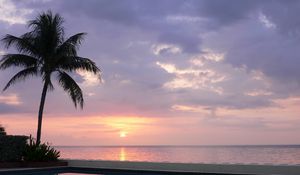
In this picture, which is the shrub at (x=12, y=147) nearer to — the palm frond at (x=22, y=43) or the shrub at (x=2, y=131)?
the shrub at (x=2, y=131)

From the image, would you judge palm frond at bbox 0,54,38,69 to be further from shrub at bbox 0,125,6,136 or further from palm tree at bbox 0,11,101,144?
Result: shrub at bbox 0,125,6,136

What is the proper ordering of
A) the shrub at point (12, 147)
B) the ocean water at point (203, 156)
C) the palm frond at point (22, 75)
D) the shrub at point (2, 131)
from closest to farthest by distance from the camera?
the shrub at point (12, 147), the shrub at point (2, 131), the palm frond at point (22, 75), the ocean water at point (203, 156)

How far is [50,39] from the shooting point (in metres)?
22.4

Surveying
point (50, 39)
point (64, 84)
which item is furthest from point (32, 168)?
point (50, 39)

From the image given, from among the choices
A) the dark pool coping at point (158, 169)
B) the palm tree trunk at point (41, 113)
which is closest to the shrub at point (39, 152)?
the palm tree trunk at point (41, 113)

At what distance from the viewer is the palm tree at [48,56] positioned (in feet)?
73.0

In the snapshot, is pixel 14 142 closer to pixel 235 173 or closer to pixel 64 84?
pixel 64 84

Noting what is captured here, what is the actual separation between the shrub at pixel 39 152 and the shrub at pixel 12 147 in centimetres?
27

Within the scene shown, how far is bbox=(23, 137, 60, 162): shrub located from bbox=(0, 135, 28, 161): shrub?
27 cm

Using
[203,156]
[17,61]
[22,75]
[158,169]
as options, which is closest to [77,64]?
[22,75]

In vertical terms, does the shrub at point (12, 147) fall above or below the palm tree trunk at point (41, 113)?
below

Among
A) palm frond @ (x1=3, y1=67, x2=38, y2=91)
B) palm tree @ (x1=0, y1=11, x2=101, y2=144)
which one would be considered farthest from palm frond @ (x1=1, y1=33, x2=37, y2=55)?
palm frond @ (x1=3, y1=67, x2=38, y2=91)

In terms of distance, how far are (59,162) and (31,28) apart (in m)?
6.94

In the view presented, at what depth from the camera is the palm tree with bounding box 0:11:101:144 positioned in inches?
876
